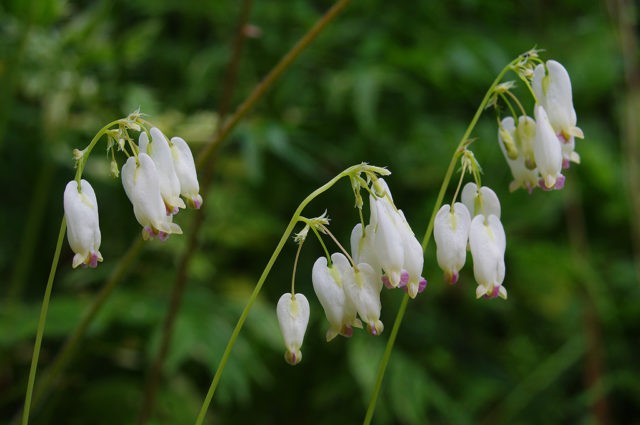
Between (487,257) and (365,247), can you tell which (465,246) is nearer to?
(487,257)

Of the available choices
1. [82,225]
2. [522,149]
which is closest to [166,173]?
[82,225]

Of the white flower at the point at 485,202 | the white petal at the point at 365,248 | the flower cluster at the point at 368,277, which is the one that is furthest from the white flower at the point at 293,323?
the white flower at the point at 485,202

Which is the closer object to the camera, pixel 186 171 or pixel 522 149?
pixel 186 171

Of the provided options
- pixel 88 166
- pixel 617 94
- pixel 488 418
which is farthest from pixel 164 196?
pixel 617 94

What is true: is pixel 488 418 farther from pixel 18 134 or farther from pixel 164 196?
pixel 164 196

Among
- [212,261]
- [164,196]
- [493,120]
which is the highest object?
[164,196]
